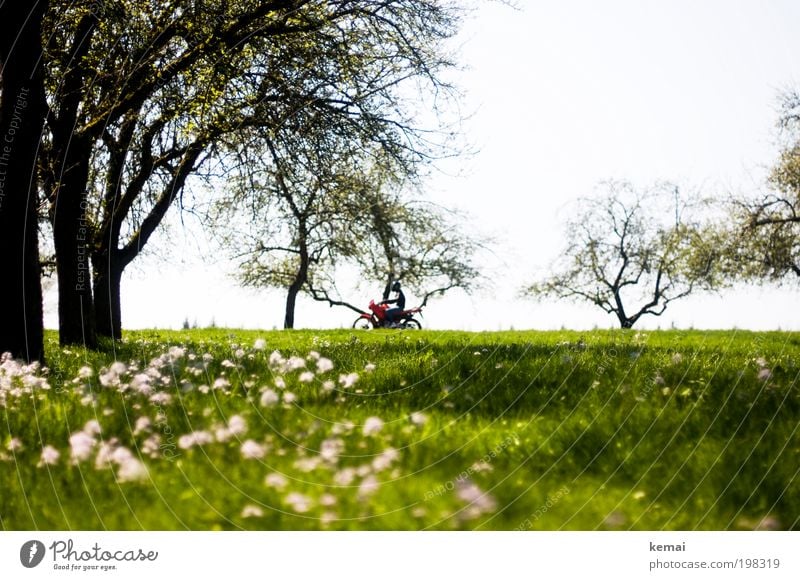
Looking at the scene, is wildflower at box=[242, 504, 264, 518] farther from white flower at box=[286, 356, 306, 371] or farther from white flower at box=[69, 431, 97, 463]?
white flower at box=[286, 356, 306, 371]

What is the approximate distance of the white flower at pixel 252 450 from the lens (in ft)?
12.7

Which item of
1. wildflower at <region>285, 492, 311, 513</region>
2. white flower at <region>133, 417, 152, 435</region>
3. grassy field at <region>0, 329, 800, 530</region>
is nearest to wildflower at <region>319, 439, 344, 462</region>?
grassy field at <region>0, 329, 800, 530</region>

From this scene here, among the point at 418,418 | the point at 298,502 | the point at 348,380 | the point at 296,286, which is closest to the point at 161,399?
the point at 348,380

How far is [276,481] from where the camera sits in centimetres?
355

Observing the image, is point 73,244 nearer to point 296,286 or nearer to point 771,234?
point 296,286

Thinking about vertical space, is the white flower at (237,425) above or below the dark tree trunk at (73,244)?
below

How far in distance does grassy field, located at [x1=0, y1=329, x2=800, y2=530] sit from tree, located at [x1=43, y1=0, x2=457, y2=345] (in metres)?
4.46

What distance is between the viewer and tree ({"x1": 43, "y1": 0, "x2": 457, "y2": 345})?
917 cm

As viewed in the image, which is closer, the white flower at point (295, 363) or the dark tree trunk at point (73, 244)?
the white flower at point (295, 363)

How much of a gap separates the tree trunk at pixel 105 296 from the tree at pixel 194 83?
0.88 m

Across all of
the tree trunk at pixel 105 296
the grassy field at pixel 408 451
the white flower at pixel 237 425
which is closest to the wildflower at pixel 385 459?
the grassy field at pixel 408 451

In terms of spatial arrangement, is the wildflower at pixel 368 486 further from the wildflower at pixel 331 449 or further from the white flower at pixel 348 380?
the white flower at pixel 348 380

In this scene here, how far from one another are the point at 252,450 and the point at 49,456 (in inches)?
50.7
